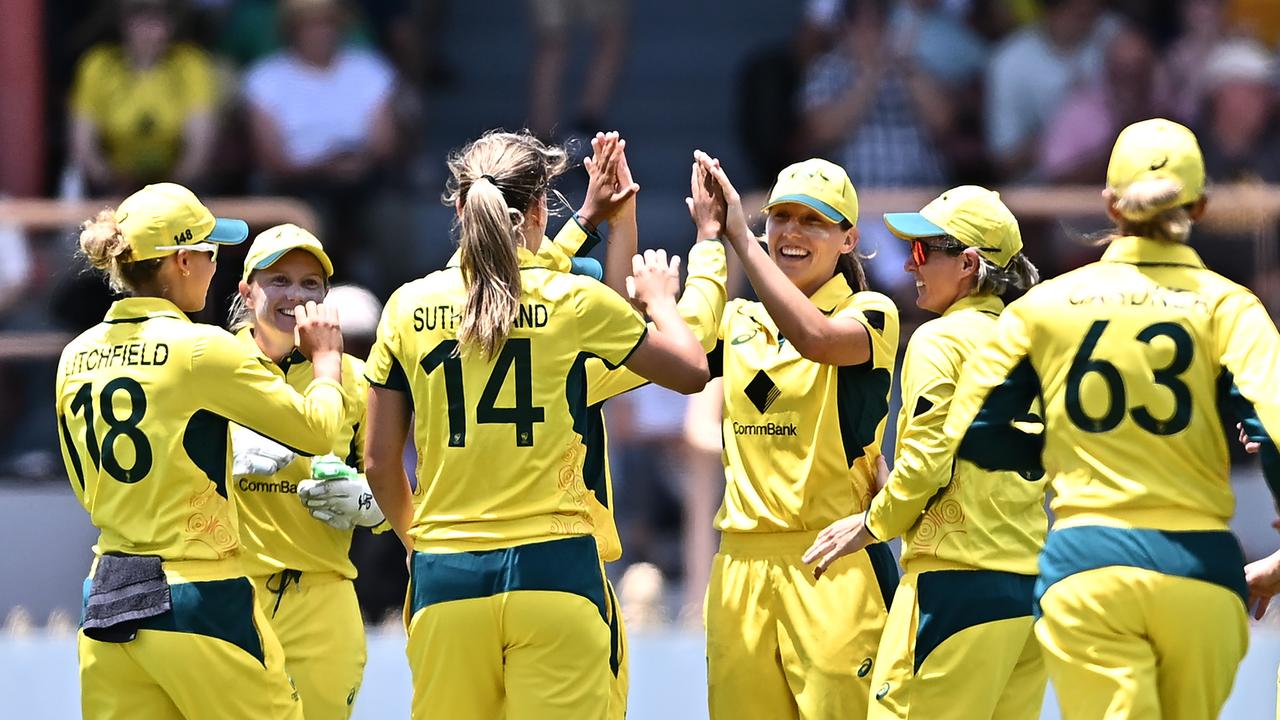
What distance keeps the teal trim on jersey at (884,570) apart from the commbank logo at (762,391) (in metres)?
0.49

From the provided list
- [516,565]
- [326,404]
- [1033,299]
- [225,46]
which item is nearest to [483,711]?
[516,565]

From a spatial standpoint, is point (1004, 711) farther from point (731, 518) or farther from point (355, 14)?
point (355, 14)

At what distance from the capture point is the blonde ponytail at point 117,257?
198 inches

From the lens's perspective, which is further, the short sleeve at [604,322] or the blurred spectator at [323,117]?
the blurred spectator at [323,117]

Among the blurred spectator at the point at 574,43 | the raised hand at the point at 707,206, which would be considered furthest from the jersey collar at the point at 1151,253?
the blurred spectator at the point at 574,43

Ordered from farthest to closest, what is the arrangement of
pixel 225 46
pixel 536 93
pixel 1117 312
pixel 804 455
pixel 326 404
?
pixel 536 93 < pixel 225 46 < pixel 804 455 < pixel 326 404 < pixel 1117 312

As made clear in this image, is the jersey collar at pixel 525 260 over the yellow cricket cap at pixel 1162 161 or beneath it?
beneath

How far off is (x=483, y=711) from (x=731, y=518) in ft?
3.46

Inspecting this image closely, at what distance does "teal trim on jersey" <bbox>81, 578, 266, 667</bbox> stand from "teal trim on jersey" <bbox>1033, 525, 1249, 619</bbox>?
197 cm

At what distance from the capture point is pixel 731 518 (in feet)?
18.1

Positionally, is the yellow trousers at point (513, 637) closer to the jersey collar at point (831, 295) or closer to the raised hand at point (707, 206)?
the raised hand at point (707, 206)

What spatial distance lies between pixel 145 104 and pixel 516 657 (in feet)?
20.8

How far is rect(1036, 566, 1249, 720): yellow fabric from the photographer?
14.5 ft

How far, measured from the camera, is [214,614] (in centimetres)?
490
